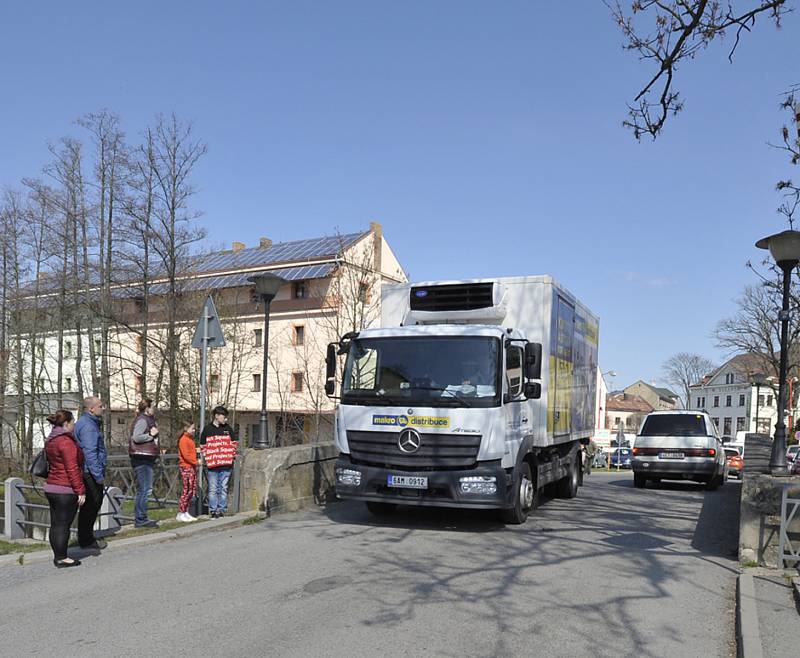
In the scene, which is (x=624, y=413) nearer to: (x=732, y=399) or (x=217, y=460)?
(x=732, y=399)

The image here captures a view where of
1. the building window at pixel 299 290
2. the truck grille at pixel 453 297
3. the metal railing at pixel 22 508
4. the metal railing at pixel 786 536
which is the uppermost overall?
the building window at pixel 299 290

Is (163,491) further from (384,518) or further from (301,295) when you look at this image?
(301,295)

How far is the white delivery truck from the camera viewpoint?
30.0 ft

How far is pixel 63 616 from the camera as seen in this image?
19.3ft

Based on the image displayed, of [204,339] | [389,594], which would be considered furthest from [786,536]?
[204,339]

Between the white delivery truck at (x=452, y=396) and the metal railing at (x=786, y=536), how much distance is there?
3050mm

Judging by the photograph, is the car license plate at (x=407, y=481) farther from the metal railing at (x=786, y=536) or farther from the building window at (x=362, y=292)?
the building window at (x=362, y=292)

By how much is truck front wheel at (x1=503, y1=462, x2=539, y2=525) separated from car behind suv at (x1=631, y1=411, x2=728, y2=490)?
25.9ft

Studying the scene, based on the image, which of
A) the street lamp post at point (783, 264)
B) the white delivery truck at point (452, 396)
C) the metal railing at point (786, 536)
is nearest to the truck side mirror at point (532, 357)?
the white delivery truck at point (452, 396)

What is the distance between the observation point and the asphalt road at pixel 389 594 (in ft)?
17.0

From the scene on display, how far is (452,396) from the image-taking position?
9.30 m

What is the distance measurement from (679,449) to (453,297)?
8.92m

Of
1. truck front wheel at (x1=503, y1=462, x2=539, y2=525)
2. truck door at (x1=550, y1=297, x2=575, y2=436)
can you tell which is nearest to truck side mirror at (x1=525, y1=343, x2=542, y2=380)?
truck front wheel at (x1=503, y1=462, x2=539, y2=525)

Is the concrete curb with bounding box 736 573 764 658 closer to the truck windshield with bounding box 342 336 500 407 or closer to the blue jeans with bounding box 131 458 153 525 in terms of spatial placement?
the truck windshield with bounding box 342 336 500 407
